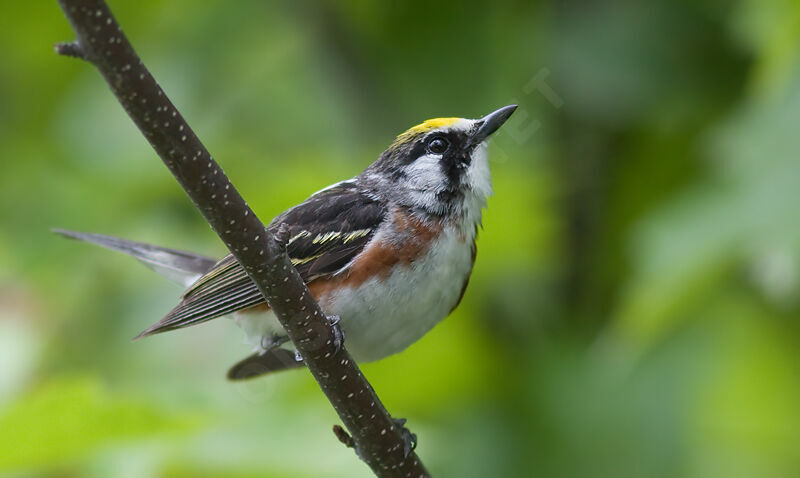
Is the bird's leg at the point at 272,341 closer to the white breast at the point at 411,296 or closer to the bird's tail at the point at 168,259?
the white breast at the point at 411,296

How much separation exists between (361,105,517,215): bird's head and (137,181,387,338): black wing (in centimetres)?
13

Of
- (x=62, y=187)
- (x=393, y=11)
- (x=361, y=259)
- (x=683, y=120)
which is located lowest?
(x=361, y=259)

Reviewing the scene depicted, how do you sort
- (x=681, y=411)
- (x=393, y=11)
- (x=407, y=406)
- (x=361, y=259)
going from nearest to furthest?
(x=361, y=259) → (x=681, y=411) → (x=407, y=406) → (x=393, y=11)

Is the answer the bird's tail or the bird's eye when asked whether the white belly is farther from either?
the bird's tail

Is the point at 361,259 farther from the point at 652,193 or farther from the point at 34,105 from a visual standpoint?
the point at 34,105

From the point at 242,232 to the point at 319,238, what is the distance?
1196 millimetres

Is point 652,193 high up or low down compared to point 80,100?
down

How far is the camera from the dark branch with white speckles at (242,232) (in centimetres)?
159

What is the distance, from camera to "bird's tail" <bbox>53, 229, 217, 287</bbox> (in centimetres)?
402

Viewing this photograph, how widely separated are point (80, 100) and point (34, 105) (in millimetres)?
388

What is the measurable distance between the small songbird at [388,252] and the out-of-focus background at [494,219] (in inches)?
13.5

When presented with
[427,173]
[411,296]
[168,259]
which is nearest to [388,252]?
[411,296]

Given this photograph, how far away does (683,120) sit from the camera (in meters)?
4.53

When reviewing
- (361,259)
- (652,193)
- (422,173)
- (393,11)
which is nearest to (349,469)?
(361,259)
